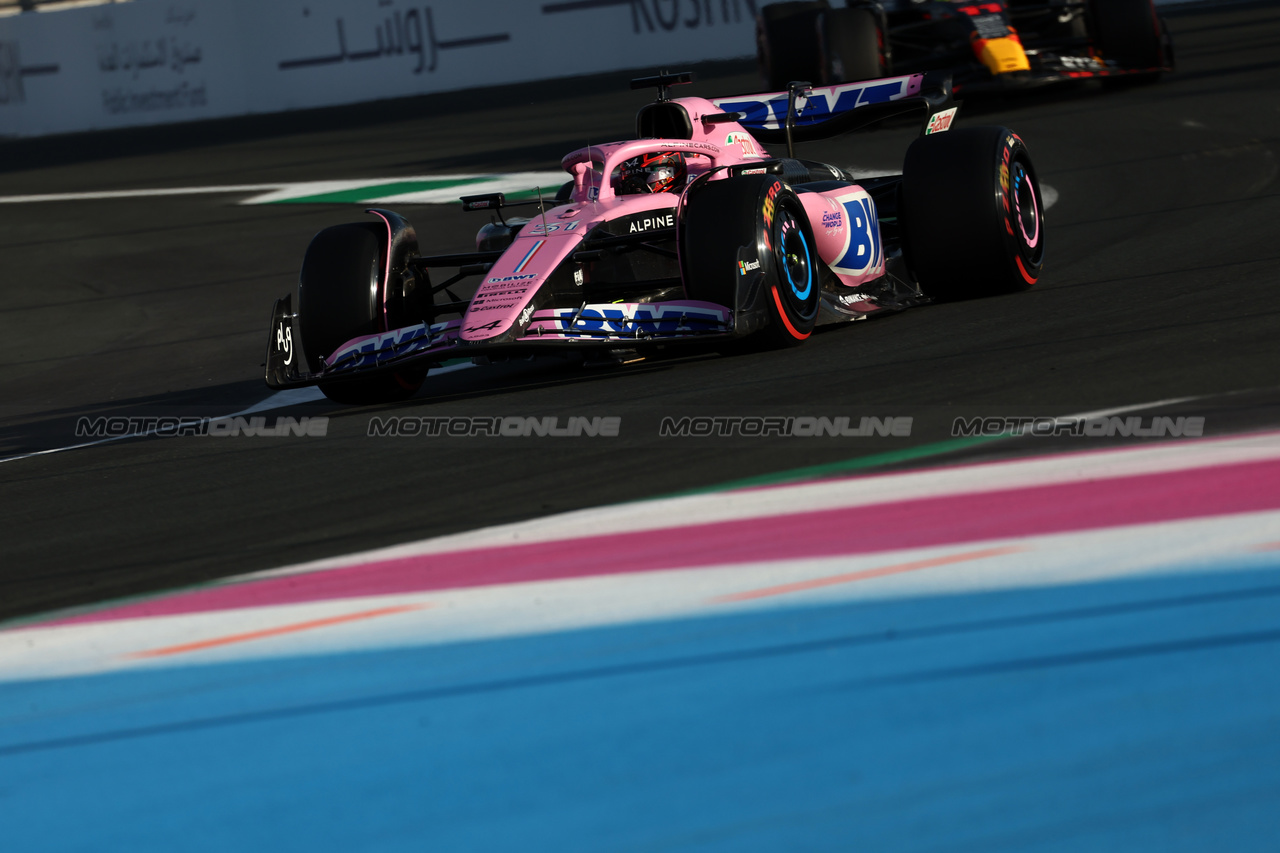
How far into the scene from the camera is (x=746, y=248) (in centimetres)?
650

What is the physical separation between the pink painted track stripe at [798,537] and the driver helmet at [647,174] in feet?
11.4

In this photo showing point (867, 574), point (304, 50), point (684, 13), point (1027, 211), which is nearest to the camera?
point (867, 574)

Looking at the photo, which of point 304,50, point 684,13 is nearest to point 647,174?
point 684,13

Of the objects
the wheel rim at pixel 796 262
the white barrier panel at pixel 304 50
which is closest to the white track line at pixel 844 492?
the wheel rim at pixel 796 262

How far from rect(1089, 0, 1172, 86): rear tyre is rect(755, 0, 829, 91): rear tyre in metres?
2.66

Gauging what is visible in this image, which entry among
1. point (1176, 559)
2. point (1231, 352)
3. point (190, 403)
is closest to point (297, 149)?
point (190, 403)

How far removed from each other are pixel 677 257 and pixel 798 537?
2878mm

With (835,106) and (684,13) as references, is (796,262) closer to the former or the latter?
(835,106)

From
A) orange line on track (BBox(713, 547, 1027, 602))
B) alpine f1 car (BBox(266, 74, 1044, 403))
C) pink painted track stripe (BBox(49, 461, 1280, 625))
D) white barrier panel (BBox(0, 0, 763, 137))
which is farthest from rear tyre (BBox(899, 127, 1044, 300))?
white barrier panel (BBox(0, 0, 763, 137))

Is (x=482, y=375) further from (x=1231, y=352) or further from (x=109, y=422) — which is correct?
(x=1231, y=352)

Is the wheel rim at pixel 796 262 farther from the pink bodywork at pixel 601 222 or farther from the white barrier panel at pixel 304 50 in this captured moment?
the white barrier panel at pixel 304 50

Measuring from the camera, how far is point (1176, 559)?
3.60m

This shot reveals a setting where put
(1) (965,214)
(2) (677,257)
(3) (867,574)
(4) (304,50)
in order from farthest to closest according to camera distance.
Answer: (4) (304,50) → (1) (965,214) → (2) (677,257) → (3) (867,574)

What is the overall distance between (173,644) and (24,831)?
97 centimetres
